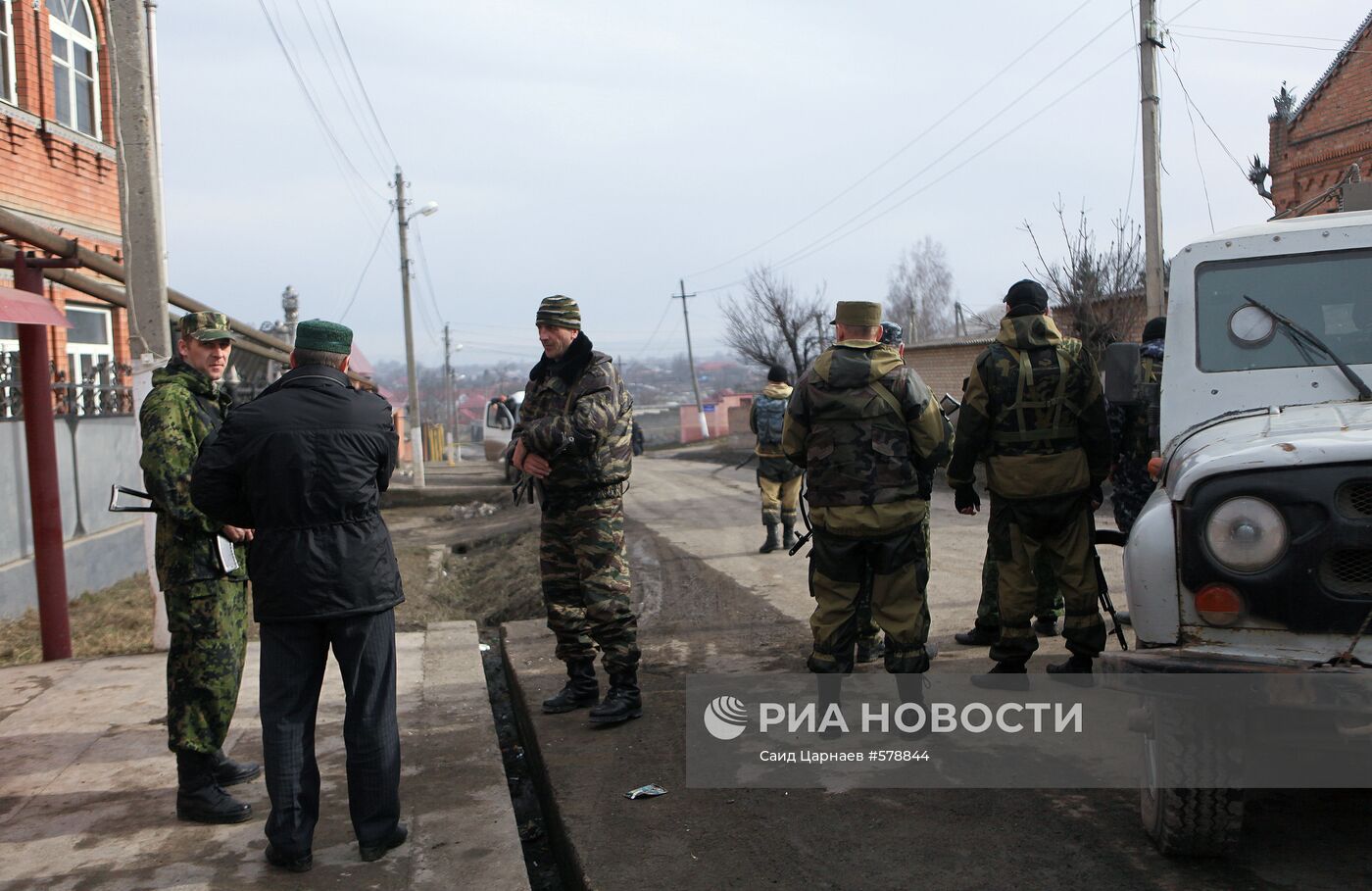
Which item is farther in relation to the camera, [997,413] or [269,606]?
[997,413]

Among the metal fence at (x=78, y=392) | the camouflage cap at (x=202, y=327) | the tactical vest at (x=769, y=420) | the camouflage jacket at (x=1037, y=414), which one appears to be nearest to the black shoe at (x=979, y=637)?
the camouflage jacket at (x=1037, y=414)

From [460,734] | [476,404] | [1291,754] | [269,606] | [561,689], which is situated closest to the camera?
[1291,754]

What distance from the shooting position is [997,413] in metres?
4.96

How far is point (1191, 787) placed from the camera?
3152 mm

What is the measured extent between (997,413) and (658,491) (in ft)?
49.2

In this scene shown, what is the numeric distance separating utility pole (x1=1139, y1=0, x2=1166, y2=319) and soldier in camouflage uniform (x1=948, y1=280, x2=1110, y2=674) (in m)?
9.82

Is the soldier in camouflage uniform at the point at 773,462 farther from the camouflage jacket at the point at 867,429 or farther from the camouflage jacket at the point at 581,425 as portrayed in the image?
the camouflage jacket at the point at 867,429

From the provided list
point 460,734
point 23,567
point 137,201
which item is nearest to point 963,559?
point 460,734

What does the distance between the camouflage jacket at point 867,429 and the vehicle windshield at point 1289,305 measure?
3.69 feet

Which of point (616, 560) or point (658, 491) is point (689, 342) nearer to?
point (658, 491)

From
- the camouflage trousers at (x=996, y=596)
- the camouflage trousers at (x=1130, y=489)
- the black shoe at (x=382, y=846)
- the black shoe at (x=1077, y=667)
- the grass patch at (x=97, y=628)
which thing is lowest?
the grass patch at (x=97, y=628)

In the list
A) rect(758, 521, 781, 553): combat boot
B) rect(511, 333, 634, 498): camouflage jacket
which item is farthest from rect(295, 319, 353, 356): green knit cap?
rect(758, 521, 781, 553): combat boot

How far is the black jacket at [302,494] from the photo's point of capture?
3.66m

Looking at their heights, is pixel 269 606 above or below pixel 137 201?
below
